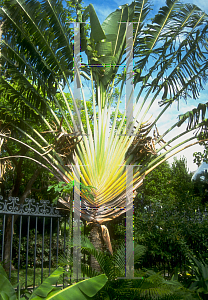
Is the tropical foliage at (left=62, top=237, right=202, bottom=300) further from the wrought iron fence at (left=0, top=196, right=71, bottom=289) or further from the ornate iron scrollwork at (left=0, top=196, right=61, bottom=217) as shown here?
the ornate iron scrollwork at (left=0, top=196, right=61, bottom=217)

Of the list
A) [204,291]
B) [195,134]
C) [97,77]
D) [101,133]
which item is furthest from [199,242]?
[97,77]

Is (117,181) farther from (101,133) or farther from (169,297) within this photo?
(169,297)

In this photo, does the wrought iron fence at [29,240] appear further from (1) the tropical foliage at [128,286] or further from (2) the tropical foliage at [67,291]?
(1) the tropical foliage at [128,286]

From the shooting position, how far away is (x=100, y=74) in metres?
6.86

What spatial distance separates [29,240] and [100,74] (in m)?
7.60

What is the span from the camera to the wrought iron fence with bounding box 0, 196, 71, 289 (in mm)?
4109

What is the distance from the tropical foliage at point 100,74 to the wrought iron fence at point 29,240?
95 cm

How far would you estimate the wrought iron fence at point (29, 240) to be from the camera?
411 cm

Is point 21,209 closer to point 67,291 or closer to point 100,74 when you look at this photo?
point 67,291

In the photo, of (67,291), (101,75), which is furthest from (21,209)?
(101,75)

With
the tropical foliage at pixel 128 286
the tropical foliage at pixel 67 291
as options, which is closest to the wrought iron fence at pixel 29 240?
the tropical foliage at pixel 67 291

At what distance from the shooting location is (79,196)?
520 centimetres

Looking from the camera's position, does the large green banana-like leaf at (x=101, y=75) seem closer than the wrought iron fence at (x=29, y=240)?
No

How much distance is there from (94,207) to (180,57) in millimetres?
4896
